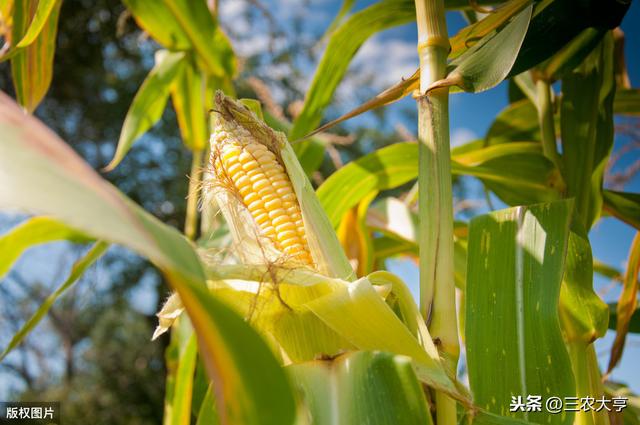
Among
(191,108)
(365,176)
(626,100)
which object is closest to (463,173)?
(365,176)

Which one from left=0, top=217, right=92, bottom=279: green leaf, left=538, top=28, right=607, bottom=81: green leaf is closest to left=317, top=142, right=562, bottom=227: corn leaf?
left=538, top=28, right=607, bottom=81: green leaf

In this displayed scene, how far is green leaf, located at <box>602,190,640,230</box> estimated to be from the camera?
32.9 inches

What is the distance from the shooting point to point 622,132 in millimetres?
1154

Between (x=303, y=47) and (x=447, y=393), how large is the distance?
6.13m

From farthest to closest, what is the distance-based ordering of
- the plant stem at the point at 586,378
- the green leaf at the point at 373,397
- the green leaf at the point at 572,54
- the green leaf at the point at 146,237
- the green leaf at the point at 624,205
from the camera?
the green leaf at the point at 624,205, the green leaf at the point at 572,54, the plant stem at the point at 586,378, the green leaf at the point at 373,397, the green leaf at the point at 146,237

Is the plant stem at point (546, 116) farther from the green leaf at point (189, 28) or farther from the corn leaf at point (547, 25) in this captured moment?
the green leaf at point (189, 28)

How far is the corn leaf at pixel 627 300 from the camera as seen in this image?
81 cm

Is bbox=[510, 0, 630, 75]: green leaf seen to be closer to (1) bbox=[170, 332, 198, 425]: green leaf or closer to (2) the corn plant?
(2) the corn plant

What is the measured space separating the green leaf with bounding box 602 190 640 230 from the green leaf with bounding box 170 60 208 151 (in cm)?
90

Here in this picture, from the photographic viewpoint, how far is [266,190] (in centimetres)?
53

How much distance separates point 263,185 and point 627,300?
0.58m

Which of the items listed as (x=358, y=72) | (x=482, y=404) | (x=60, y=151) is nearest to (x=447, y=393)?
(x=482, y=404)

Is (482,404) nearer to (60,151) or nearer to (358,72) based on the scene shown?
(60,151)

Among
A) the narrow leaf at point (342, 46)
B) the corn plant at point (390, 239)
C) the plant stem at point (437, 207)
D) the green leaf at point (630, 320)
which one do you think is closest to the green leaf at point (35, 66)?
the corn plant at point (390, 239)
